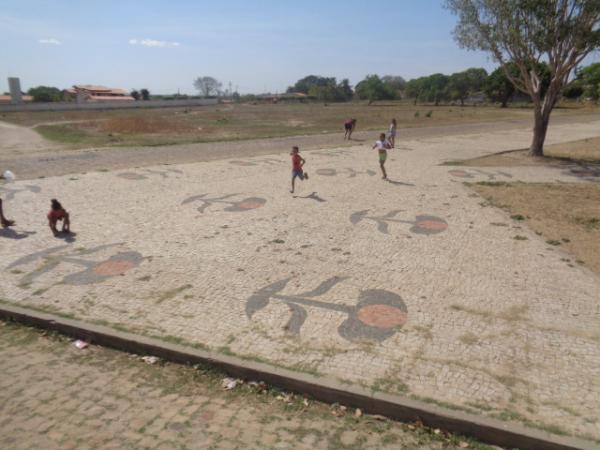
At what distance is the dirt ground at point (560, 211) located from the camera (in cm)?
901

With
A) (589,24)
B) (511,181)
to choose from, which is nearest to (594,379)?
(511,181)

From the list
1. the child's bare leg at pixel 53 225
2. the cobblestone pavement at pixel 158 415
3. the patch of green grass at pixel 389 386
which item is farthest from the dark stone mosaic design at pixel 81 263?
the patch of green grass at pixel 389 386

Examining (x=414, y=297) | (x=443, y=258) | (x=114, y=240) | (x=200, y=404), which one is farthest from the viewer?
(x=114, y=240)

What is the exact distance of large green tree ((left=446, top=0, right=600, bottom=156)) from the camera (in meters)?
15.6

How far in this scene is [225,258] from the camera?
8539 millimetres

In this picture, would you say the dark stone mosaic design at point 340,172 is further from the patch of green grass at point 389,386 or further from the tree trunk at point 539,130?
the patch of green grass at point 389,386

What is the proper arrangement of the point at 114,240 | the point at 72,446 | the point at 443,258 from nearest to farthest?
the point at 72,446, the point at 443,258, the point at 114,240

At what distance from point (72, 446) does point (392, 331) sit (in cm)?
401

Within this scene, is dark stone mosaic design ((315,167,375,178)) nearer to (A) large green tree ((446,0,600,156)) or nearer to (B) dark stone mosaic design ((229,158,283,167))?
(B) dark stone mosaic design ((229,158,283,167))

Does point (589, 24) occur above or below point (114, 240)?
above

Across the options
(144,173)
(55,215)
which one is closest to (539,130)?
(144,173)

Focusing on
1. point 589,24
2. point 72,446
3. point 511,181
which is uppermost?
point 589,24

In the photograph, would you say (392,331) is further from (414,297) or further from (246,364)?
(246,364)

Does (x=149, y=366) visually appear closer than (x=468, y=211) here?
Yes
